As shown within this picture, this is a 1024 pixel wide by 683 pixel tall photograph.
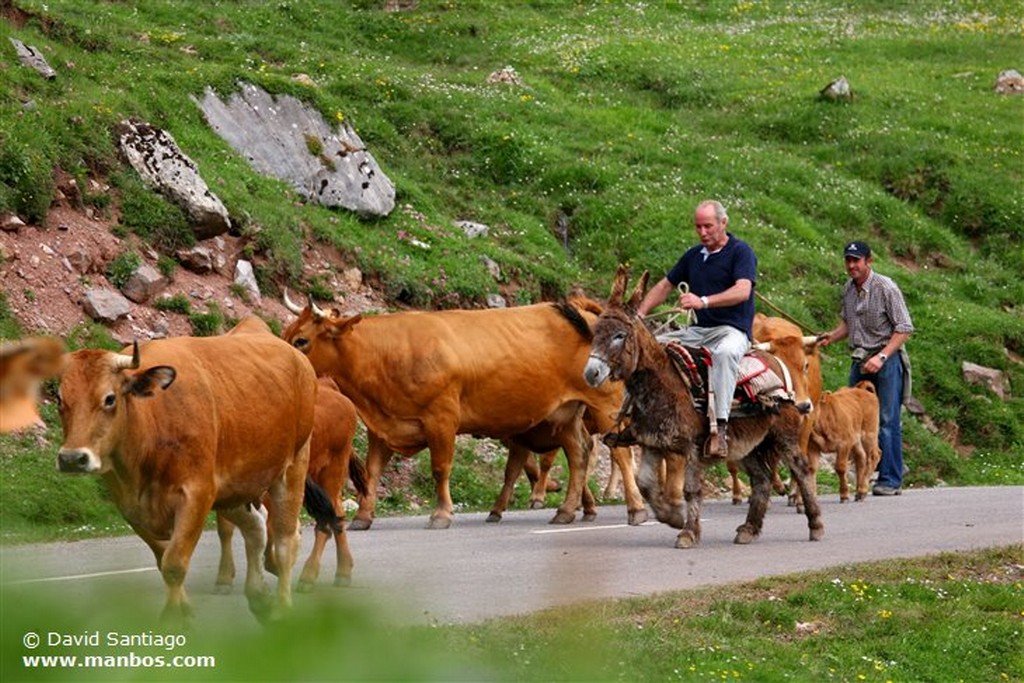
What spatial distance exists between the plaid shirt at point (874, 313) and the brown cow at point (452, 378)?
3.25 meters

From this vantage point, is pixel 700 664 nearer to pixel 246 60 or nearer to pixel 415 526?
pixel 415 526

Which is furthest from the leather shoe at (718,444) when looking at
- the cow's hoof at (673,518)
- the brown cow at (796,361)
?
the brown cow at (796,361)

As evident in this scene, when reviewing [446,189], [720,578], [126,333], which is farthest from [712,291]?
[446,189]

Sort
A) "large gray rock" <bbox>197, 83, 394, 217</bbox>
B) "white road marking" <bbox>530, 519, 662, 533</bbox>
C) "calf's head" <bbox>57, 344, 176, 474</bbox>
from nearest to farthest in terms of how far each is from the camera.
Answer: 1. "calf's head" <bbox>57, 344, 176, 474</bbox>
2. "white road marking" <bbox>530, 519, 662, 533</bbox>
3. "large gray rock" <bbox>197, 83, 394, 217</bbox>

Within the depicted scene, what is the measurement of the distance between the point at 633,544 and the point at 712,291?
2282 mm

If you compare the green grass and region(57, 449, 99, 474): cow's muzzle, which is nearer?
the green grass

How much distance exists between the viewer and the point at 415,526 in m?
15.8

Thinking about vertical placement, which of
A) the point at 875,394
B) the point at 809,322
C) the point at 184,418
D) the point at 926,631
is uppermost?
the point at 184,418

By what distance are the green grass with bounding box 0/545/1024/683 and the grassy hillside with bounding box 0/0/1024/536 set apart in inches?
455

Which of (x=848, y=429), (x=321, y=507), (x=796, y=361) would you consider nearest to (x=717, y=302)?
(x=796, y=361)

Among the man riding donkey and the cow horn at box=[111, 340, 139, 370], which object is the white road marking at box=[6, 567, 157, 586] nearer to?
the cow horn at box=[111, 340, 139, 370]

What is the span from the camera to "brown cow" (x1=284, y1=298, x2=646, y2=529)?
1612 cm

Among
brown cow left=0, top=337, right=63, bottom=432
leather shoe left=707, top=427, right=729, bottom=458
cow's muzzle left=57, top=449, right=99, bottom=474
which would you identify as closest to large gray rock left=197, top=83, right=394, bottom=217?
leather shoe left=707, top=427, right=729, bottom=458

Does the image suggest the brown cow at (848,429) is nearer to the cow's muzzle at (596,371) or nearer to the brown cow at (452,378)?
the brown cow at (452,378)
